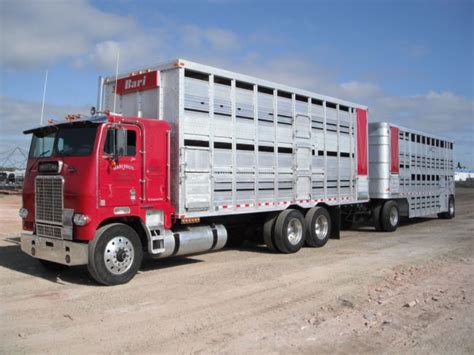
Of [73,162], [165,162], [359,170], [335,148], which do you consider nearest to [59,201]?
[73,162]

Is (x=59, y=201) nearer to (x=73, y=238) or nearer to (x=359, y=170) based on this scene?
(x=73, y=238)

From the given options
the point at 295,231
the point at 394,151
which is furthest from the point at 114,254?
the point at 394,151

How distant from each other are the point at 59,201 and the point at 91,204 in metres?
0.74

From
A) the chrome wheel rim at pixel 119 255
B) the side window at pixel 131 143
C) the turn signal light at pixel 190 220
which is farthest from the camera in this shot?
the turn signal light at pixel 190 220

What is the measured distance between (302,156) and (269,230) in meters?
2.12

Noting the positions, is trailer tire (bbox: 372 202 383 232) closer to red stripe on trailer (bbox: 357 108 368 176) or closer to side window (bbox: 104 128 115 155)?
red stripe on trailer (bbox: 357 108 368 176)

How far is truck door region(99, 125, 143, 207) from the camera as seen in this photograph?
809cm

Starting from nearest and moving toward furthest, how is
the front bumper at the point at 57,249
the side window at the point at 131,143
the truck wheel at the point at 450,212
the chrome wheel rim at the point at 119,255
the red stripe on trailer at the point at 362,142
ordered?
1. the front bumper at the point at 57,249
2. the chrome wheel rim at the point at 119,255
3. the side window at the point at 131,143
4. the red stripe on trailer at the point at 362,142
5. the truck wheel at the point at 450,212

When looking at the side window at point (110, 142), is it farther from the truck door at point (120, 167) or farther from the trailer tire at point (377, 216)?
the trailer tire at point (377, 216)

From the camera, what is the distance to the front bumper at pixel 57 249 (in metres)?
7.80

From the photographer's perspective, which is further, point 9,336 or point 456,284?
point 456,284

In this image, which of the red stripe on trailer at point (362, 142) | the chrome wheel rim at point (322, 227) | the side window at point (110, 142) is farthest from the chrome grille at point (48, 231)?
the red stripe on trailer at point (362, 142)

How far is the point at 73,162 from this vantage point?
8172 millimetres

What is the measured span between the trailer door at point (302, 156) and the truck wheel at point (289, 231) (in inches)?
22.3
